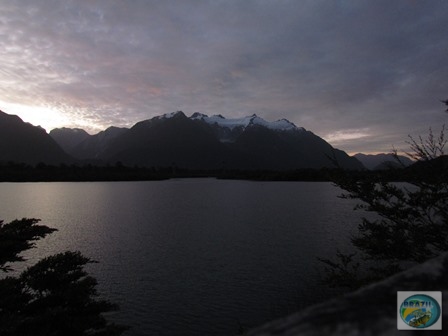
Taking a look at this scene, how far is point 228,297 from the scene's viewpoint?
21.4 metres

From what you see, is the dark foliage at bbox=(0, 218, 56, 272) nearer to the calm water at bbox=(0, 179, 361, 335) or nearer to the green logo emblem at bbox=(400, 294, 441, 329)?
the calm water at bbox=(0, 179, 361, 335)

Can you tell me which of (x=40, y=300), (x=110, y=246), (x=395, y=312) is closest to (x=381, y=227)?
(x=40, y=300)

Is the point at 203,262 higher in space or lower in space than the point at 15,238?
lower

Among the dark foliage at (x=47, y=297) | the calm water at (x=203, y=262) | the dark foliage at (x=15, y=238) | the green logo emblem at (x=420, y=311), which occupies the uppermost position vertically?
the green logo emblem at (x=420, y=311)

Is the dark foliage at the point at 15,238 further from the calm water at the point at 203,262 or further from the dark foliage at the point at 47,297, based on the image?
the calm water at the point at 203,262

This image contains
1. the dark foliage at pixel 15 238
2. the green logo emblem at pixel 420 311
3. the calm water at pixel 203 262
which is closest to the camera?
the green logo emblem at pixel 420 311

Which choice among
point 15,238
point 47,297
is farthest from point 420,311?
point 47,297

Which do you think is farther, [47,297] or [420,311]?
[47,297]

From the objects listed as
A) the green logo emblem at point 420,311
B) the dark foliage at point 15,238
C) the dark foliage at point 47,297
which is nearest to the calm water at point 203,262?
the dark foliage at point 47,297

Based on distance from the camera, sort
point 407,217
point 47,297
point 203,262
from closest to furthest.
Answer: point 47,297, point 407,217, point 203,262

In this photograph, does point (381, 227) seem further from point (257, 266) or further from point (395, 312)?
point (257, 266)

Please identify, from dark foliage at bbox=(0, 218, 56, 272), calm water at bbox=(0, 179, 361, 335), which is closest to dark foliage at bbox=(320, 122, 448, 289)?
calm water at bbox=(0, 179, 361, 335)

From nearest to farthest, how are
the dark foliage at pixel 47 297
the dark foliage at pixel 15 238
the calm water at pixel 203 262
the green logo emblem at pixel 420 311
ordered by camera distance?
the green logo emblem at pixel 420 311 → the dark foliage at pixel 47 297 → the dark foliage at pixel 15 238 → the calm water at pixel 203 262

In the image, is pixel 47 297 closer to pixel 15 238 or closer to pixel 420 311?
pixel 15 238
